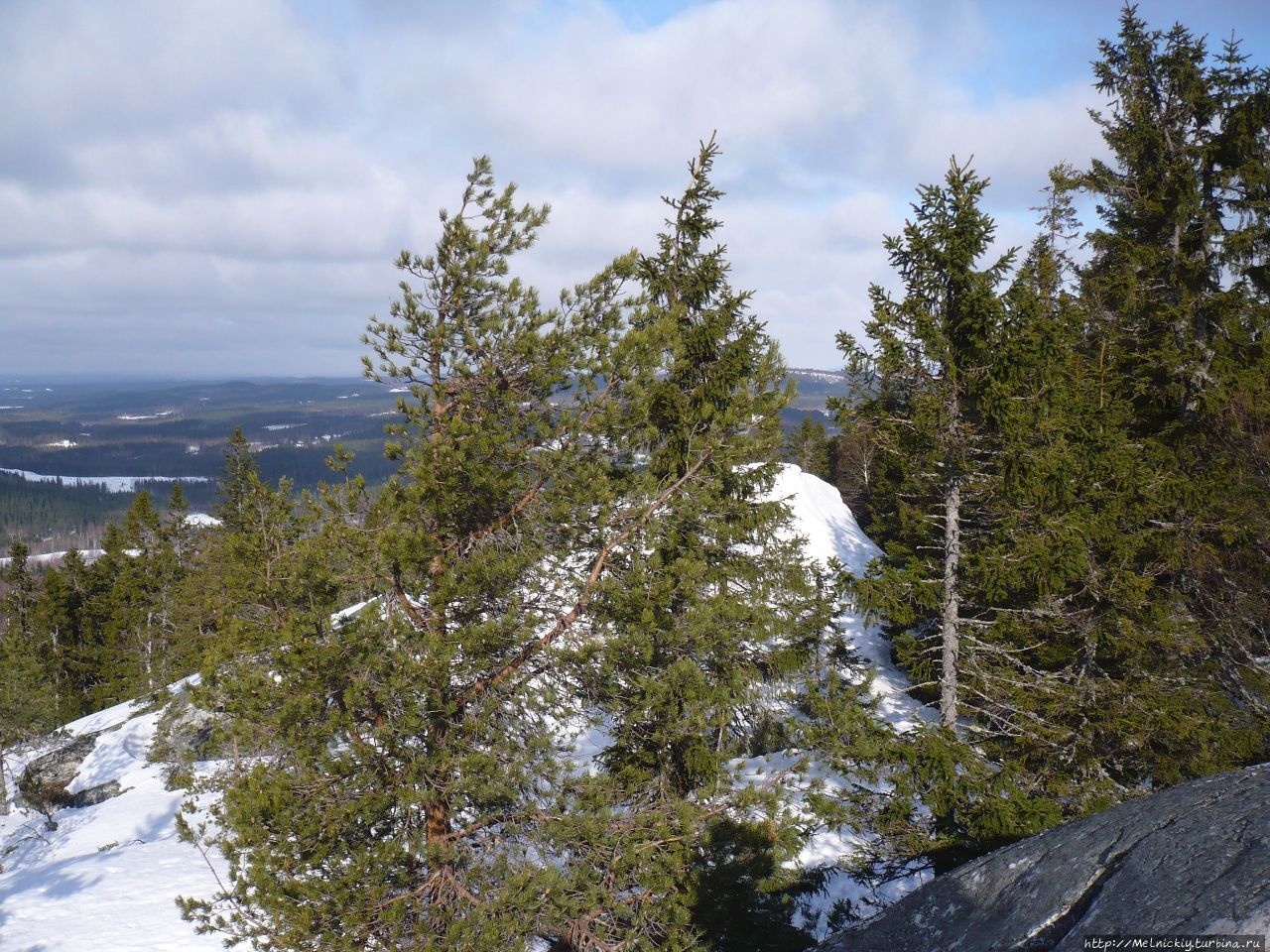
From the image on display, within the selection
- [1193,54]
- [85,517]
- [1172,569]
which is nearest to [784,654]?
[1172,569]

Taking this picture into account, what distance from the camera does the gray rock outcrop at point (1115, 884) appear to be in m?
3.73

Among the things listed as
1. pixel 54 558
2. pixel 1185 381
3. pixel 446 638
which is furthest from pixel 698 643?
pixel 54 558

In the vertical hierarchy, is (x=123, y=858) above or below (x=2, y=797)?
above

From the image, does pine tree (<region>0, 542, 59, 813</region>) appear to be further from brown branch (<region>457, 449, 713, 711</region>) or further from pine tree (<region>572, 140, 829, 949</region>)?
brown branch (<region>457, 449, 713, 711</region>)

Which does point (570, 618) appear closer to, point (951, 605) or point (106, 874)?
point (951, 605)

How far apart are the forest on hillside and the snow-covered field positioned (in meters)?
1.34

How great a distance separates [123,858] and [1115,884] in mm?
22733

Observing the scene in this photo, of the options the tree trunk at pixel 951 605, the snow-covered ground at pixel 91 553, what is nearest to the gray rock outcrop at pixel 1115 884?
the tree trunk at pixel 951 605

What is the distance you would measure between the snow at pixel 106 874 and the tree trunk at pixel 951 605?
487 inches

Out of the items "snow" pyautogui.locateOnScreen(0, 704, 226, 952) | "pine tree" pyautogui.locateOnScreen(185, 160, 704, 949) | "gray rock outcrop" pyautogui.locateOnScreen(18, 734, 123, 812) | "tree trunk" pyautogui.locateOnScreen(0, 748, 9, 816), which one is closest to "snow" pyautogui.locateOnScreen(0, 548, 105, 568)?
"gray rock outcrop" pyautogui.locateOnScreen(18, 734, 123, 812)

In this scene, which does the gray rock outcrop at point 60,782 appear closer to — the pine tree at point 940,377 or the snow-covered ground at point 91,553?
the snow-covered ground at point 91,553

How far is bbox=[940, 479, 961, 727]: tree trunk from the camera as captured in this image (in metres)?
9.32

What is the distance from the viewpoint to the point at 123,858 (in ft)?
58.0

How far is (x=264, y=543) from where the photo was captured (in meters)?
6.98
